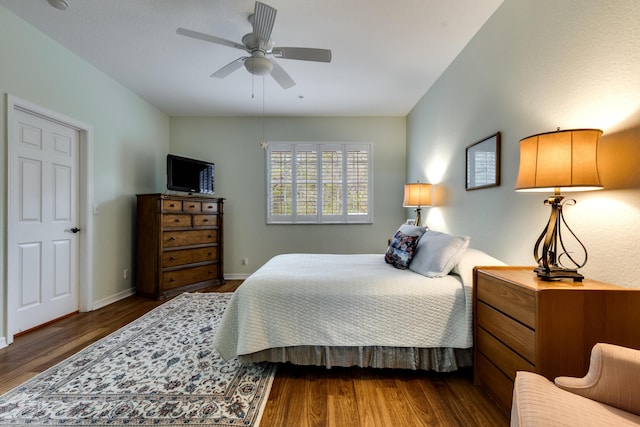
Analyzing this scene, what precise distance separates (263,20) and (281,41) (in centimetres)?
71

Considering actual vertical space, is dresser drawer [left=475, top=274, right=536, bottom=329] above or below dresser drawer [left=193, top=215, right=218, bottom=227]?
below

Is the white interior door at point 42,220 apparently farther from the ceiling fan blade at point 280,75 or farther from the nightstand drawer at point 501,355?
the nightstand drawer at point 501,355

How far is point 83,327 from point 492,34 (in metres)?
4.37

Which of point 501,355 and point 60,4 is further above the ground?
point 60,4

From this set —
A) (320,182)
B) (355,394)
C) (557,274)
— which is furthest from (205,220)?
(557,274)

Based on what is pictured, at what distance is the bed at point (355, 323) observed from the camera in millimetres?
1776

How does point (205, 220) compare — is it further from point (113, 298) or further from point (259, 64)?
point (259, 64)

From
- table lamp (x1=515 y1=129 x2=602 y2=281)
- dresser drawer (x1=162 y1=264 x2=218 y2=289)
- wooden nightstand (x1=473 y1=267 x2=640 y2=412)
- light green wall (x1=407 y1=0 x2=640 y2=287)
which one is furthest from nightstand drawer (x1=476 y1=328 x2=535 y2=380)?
dresser drawer (x1=162 y1=264 x2=218 y2=289)

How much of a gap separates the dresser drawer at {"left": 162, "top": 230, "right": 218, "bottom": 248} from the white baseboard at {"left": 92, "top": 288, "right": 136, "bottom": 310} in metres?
0.81

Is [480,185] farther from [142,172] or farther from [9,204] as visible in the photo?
[142,172]

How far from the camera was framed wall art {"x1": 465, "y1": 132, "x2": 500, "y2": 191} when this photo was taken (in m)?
2.15

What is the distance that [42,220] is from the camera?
2670mm

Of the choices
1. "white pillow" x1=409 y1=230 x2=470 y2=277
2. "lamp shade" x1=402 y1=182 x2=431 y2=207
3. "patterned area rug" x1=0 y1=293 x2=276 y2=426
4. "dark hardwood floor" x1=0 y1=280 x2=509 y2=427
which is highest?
"lamp shade" x1=402 y1=182 x2=431 y2=207

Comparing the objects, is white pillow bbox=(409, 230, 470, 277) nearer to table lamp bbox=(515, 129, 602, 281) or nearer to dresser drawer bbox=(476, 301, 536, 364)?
dresser drawer bbox=(476, 301, 536, 364)
